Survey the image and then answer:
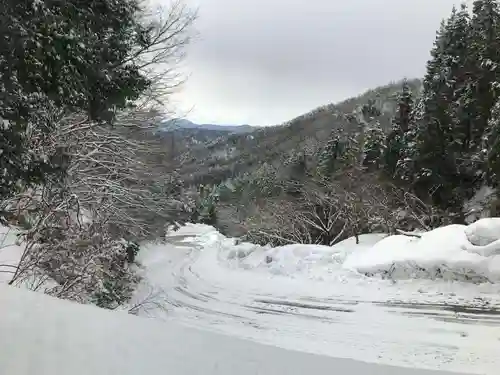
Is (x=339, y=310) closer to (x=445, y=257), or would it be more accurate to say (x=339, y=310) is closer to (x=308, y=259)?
(x=445, y=257)

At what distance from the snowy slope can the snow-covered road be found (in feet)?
12.6

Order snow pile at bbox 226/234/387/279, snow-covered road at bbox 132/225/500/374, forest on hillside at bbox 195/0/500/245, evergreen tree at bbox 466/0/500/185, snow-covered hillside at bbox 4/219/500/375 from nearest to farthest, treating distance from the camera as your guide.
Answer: snow-covered hillside at bbox 4/219/500/375 < snow-covered road at bbox 132/225/500/374 < snow pile at bbox 226/234/387/279 < evergreen tree at bbox 466/0/500/185 < forest on hillside at bbox 195/0/500/245

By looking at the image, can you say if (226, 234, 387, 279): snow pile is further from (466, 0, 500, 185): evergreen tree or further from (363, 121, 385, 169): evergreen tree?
(363, 121, 385, 169): evergreen tree

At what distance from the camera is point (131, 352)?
411 centimetres

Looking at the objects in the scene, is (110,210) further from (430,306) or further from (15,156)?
(430,306)

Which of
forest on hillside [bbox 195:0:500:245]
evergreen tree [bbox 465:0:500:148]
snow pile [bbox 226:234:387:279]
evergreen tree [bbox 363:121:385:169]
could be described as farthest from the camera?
evergreen tree [bbox 363:121:385:169]

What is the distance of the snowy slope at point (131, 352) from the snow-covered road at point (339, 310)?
12.6ft

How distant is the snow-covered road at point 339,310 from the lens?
7941 millimetres

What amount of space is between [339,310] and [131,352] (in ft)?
25.7

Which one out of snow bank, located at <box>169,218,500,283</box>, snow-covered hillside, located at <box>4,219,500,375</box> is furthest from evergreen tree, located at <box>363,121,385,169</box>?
snow bank, located at <box>169,218,500,283</box>

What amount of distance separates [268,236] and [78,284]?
18.6 metres

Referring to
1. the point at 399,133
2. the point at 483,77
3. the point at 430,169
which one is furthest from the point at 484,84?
the point at 399,133

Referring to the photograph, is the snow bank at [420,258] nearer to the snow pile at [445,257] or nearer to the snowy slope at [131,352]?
the snow pile at [445,257]

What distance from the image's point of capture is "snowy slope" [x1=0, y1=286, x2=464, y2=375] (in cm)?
382
